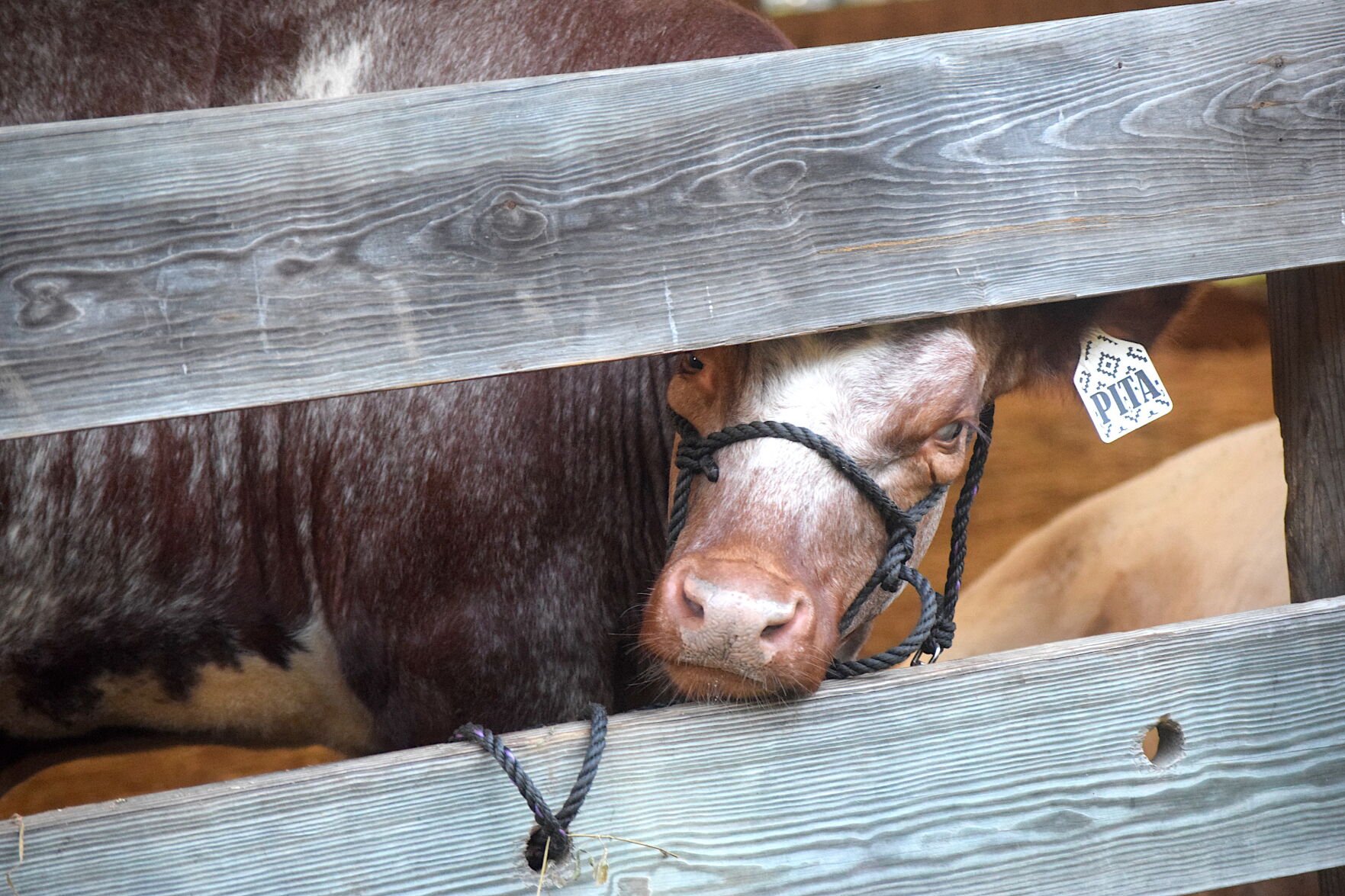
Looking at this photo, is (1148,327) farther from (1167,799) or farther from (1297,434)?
(1167,799)

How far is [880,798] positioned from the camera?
4.92ft

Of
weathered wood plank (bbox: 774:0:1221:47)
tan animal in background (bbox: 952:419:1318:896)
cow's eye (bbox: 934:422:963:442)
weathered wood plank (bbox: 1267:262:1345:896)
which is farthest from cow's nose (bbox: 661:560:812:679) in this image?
weathered wood plank (bbox: 774:0:1221:47)

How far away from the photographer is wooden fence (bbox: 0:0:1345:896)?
4.15 feet

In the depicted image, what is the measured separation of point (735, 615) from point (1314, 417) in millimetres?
1061

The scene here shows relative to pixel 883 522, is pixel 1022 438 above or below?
below

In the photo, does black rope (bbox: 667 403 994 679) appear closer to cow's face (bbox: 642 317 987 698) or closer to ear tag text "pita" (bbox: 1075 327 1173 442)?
cow's face (bbox: 642 317 987 698)

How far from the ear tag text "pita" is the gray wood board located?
421 mm

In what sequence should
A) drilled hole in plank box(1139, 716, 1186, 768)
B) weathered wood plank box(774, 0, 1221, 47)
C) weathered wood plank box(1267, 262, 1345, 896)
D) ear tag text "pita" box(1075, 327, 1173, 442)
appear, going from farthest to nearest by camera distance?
weathered wood plank box(774, 0, 1221, 47) < ear tag text "pita" box(1075, 327, 1173, 442) < weathered wood plank box(1267, 262, 1345, 896) < drilled hole in plank box(1139, 716, 1186, 768)

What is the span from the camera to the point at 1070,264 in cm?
150

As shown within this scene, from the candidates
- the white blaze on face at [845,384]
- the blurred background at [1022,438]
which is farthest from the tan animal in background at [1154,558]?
the white blaze on face at [845,384]

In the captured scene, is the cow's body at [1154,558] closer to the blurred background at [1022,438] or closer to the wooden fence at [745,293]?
the blurred background at [1022,438]

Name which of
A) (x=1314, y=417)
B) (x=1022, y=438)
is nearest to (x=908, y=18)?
(x=1022, y=438)

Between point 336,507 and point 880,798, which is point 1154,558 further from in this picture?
point 336,507

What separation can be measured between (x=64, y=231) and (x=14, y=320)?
0.11 m
